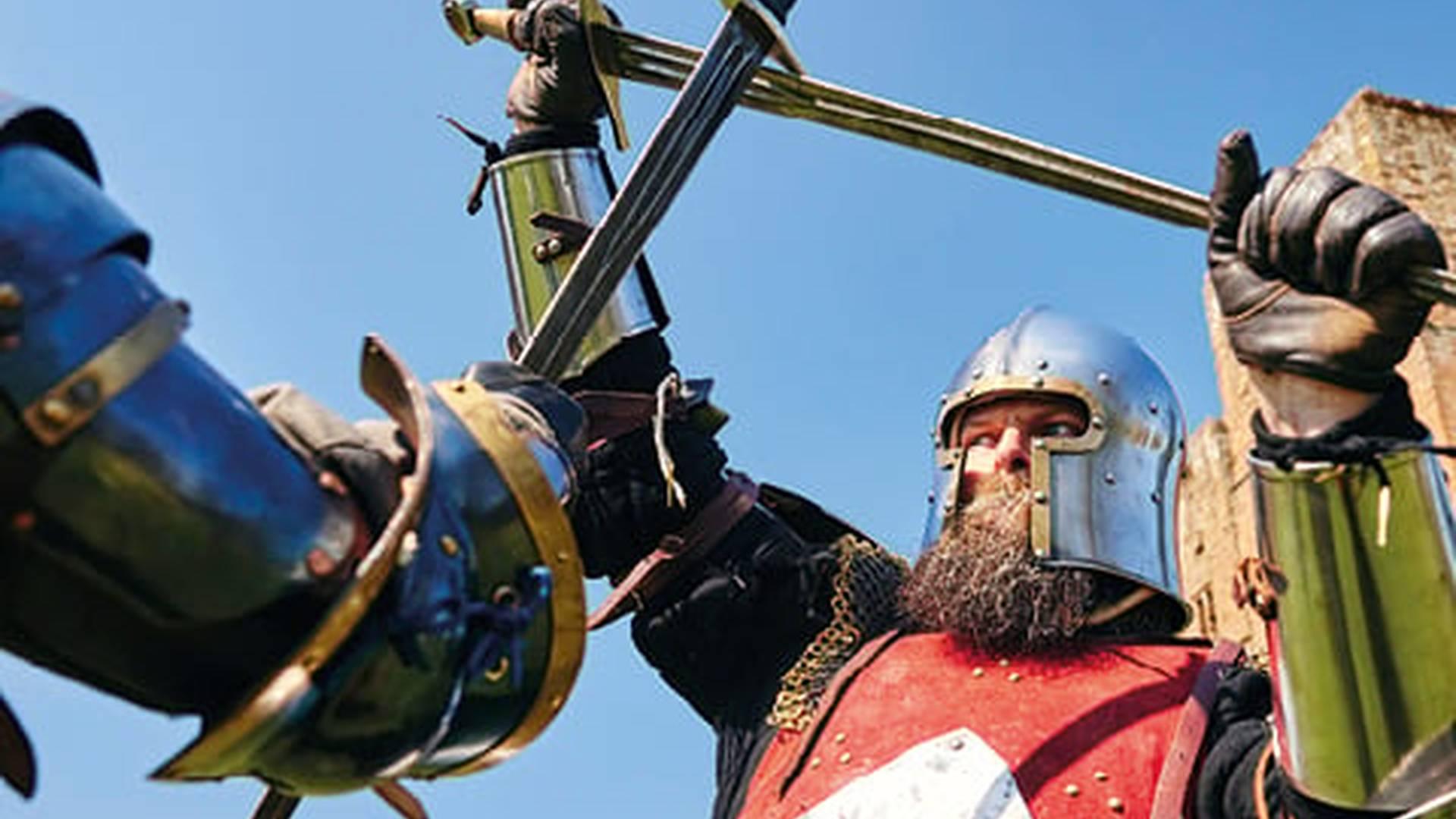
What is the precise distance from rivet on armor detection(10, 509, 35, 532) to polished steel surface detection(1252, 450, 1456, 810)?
4.92ft

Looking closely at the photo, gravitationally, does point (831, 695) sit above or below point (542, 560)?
above

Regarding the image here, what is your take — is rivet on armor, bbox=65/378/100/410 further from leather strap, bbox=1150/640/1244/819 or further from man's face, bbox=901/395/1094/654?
man's face, bbox=901/395/1094/654

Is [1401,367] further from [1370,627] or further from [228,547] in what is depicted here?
[228,547]

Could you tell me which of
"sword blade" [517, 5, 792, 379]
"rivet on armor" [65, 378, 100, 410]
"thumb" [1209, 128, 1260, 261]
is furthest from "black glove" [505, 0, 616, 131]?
"rivet on armor" [65, 378, 100, 410]

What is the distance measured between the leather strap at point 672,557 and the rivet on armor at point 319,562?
1.88 m

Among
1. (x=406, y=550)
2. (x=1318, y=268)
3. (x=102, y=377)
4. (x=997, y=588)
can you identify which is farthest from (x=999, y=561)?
(x=102, y=377)

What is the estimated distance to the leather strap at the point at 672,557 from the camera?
332 cm

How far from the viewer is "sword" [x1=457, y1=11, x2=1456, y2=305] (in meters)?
2.82

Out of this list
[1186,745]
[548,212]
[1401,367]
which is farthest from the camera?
[1401,367]

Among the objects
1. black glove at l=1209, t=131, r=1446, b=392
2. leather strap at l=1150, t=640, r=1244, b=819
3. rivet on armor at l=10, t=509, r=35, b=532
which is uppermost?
black glove at l=1209, t=131, r=1446, b=392

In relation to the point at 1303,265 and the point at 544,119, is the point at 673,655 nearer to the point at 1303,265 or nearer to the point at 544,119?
the point at 544,119

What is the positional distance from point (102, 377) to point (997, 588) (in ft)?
6.60

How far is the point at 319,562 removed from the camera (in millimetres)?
1433

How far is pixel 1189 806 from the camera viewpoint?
8.70 feet
